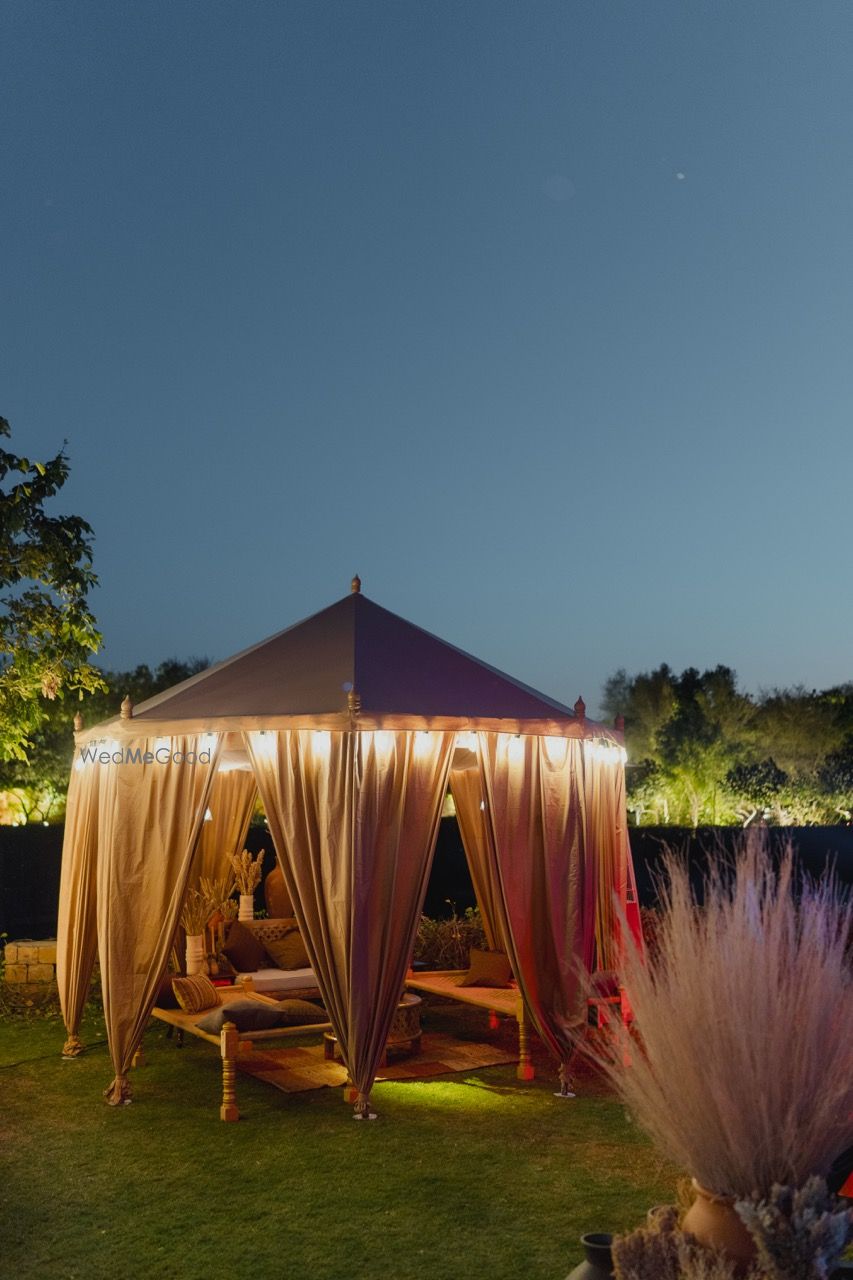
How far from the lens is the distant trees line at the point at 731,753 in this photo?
2714 centimetres

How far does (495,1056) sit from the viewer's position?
7.74 meters

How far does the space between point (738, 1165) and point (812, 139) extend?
9.57 meters

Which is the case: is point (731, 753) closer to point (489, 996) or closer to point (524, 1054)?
point (489, 996)

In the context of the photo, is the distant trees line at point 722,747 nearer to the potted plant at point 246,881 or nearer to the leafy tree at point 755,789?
the leafy tree at point 755,789

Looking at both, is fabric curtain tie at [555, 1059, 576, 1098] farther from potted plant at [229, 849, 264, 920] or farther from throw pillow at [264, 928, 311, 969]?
potted plant at [229, 849, 264, 920]

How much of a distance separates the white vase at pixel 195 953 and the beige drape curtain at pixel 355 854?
241 cm

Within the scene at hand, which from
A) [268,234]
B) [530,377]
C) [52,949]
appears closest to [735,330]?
[530,377]

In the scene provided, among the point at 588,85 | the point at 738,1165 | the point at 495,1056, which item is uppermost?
the point at 588,85

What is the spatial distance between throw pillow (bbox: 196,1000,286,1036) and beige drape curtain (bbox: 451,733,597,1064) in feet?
4.90

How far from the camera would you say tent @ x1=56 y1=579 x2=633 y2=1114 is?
20.7ft

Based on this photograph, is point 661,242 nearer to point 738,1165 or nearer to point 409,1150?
point 409,1150

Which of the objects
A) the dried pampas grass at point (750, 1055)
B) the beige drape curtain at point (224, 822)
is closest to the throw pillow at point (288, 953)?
the beige drape curtain at point (224, 822)

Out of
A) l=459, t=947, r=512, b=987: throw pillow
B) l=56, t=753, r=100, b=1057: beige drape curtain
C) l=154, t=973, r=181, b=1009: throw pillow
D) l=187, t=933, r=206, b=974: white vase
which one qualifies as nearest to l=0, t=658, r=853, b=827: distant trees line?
l=187, t=933, r=206, b=974: white vase

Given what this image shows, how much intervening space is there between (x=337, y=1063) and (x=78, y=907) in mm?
2083
